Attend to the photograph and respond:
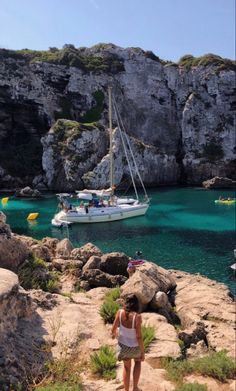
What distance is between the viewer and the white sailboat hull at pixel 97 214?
1941 inches

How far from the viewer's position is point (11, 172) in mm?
87438

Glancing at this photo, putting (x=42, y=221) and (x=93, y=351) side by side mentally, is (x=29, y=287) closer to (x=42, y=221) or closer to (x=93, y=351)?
(x=93, y=351)

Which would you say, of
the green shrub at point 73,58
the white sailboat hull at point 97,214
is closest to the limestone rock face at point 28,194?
the white sailboat hull at point 97,214

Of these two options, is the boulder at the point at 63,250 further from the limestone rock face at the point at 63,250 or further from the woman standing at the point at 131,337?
the woman standing at the point at 131,337

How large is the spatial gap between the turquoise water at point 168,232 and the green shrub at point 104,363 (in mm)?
18473

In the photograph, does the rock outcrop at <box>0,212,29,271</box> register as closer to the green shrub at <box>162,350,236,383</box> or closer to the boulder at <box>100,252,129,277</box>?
the boulder at <box>100,252,129,277</box>

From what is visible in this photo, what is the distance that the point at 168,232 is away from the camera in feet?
141

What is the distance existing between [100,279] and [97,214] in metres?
32.5

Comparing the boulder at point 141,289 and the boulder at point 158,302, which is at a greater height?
the boulder at point 141,289

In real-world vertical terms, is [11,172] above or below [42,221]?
above

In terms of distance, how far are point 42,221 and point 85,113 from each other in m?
55.6

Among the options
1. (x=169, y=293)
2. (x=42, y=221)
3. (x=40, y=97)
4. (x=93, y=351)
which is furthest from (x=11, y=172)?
(x=93, y=351)

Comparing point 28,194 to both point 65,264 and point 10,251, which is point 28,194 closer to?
point 65,264

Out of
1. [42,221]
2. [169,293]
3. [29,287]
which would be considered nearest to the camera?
[29,287]
